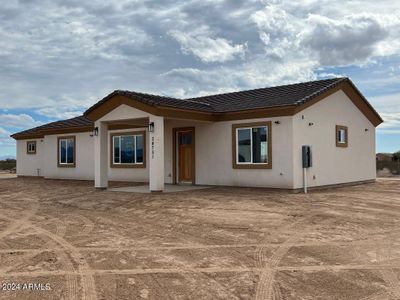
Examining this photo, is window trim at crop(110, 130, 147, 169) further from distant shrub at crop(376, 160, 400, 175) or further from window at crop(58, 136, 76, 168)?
distant shrub at crop(376, 160, 400, 175)

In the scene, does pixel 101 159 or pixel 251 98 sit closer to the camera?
pixel 101 159

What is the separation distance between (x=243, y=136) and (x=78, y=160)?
10892mm

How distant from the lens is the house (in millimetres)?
15523

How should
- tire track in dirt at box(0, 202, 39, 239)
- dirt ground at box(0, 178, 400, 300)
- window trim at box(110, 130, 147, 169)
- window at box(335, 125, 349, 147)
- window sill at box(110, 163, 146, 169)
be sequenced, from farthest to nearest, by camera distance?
window sill at box(110, 163, 146, 169) < window trim at box(110, 130, 147, 169) < window at box(335, 125, 349, 147) < tire track in dirt at box(0, 202, 39, 239) < dirt ground at box(0, 178, 400, 300)

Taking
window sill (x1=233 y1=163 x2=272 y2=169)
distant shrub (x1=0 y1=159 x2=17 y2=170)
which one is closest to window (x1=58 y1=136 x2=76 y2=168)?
window sill (x1=233 y1=163 x2=272 y2=169)

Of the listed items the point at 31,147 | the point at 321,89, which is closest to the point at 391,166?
the point at 321,89

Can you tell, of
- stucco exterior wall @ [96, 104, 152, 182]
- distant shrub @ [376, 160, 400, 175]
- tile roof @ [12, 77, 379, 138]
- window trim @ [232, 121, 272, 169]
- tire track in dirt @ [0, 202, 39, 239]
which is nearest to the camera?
tire track in dirt @ [0, 202, 39, 239]

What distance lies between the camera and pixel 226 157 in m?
17.4

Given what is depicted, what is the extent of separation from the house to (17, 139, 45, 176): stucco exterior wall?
6.47 m

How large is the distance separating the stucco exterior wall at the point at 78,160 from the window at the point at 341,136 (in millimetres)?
12458

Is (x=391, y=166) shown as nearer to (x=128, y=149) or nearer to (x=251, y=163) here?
(x=251, y=163)

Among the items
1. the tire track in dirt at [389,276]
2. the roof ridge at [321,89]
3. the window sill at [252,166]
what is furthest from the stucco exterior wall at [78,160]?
the tire track in dirt at [389,276]

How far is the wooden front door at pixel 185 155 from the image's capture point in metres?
18.8

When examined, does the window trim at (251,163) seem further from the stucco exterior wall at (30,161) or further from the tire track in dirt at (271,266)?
the stucco exterior wall at (30,161)
